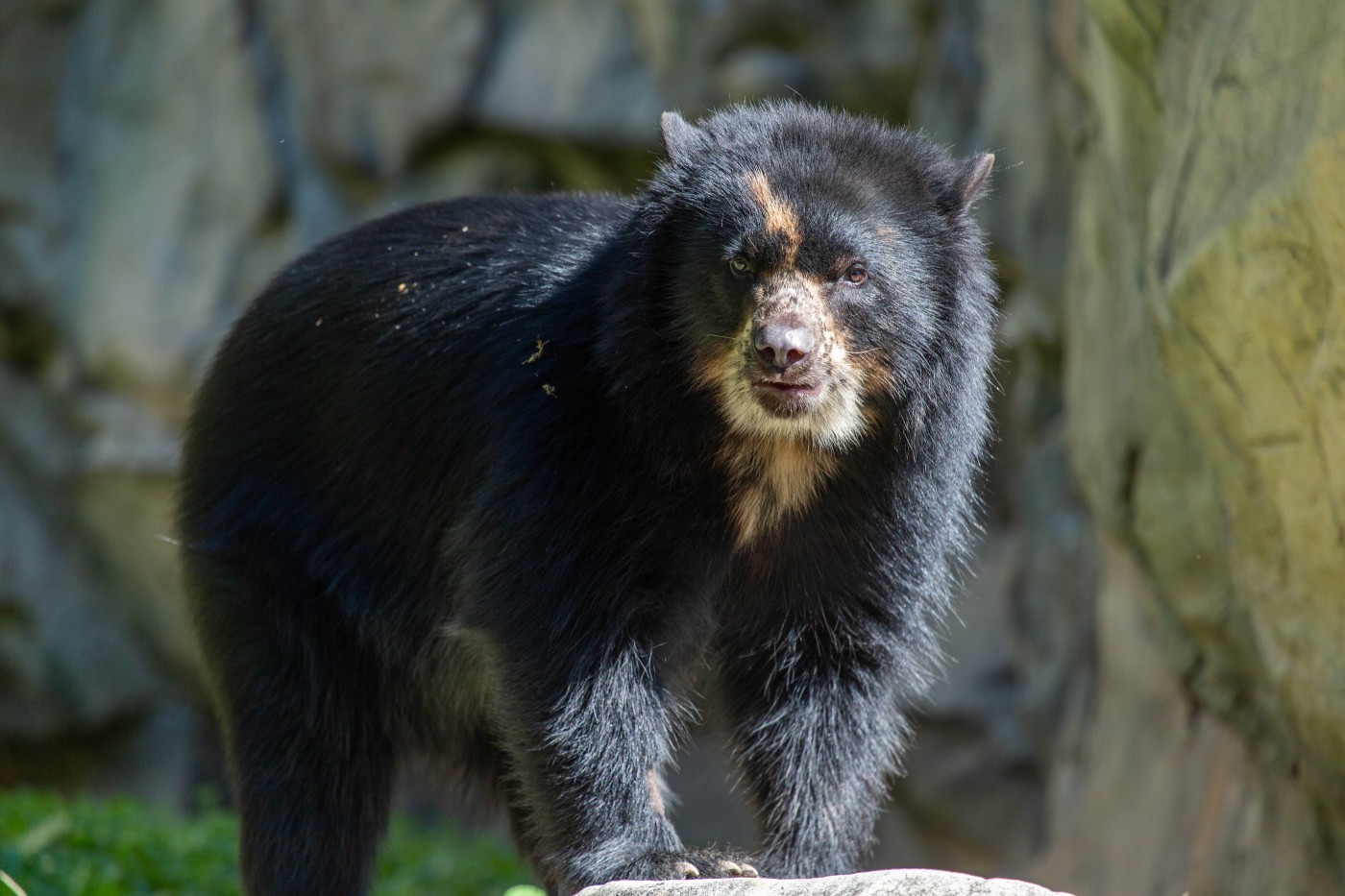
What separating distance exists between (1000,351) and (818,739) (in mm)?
5430

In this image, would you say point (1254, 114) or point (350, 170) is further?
point (350, 170)

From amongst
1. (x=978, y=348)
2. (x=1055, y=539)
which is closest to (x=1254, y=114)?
(x=978, y=348)

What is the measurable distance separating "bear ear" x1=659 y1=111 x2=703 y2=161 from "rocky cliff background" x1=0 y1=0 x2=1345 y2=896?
1303 millimetres

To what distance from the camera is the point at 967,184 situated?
4465 millimetres

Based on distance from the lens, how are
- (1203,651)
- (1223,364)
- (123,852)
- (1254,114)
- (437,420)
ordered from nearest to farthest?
(1254,114) < (1223,364) < (437,420) < (1203,651) < (123,852)

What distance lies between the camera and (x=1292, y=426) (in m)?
4.05

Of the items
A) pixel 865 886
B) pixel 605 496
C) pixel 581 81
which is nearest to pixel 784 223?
pixel 605 496

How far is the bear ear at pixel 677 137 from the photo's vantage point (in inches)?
174

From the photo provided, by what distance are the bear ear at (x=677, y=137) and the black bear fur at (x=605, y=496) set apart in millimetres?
10

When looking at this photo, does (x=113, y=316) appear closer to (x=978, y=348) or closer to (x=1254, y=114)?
(x=978, y=348)

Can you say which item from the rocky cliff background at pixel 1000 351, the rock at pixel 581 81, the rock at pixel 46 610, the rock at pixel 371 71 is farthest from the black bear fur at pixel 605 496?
the rock at pixel 46 610

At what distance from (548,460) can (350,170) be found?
6939mm

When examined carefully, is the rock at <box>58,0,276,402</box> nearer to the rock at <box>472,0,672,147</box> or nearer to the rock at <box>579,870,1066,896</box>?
the rock at <box>472,0,672,147</box>

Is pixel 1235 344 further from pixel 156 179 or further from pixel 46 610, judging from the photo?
pixel 46 610
